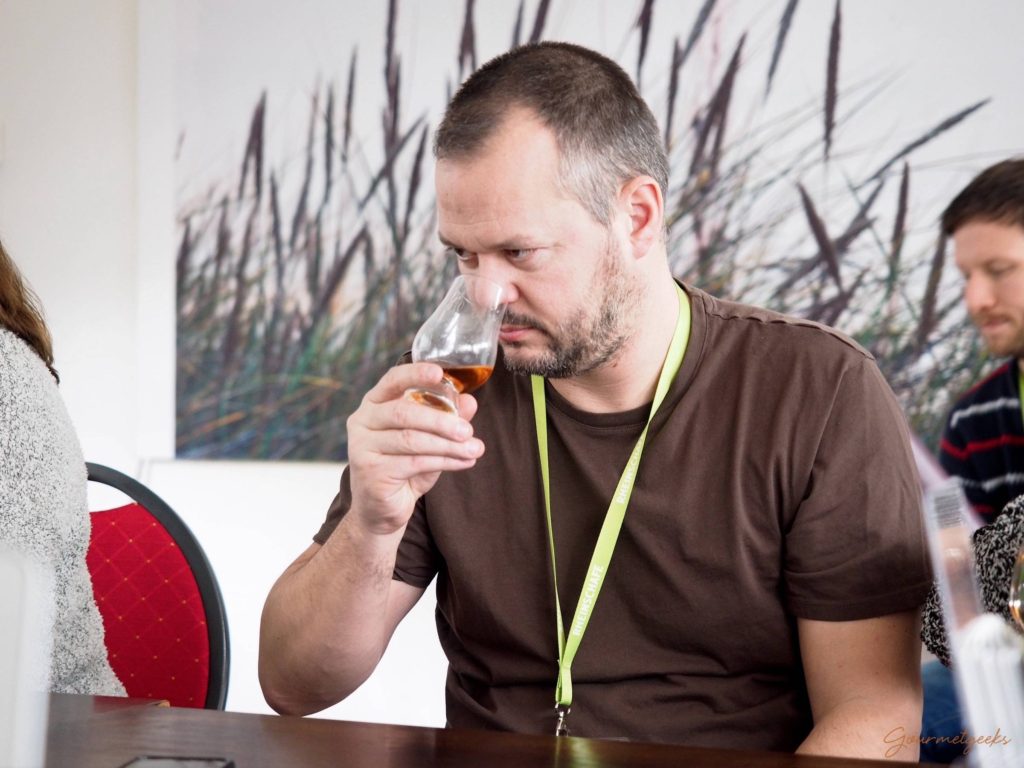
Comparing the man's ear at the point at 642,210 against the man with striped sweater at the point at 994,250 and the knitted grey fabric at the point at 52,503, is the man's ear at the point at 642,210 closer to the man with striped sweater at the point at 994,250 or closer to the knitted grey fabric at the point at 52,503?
the man with striped sweater at the point at 994,250

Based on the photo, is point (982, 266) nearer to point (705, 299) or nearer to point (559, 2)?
point (705, 299)

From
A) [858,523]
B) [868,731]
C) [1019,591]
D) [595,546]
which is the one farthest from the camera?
[595,546]

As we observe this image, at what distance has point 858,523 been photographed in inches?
55.1

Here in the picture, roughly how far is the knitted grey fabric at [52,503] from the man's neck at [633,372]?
72 cm

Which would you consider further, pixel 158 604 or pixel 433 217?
pixel 433 217

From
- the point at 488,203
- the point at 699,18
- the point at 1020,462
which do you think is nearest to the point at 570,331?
the point at 488,203

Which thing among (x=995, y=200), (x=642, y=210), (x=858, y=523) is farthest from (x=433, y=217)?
(x=995, y=200)

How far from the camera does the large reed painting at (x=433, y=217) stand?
2.58 metres

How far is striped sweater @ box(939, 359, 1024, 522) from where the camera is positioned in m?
1.72

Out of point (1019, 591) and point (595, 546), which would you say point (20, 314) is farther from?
point (1019, 591)

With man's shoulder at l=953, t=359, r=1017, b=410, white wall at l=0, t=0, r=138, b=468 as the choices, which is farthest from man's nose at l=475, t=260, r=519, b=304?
white wall at l=0, t=0, r=138, b=468

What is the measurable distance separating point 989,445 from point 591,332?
76 cm

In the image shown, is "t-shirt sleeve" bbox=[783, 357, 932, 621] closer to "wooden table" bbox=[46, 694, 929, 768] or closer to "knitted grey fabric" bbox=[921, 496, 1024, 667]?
"knitted grey fabric" bbox=[921, 496, 1024, 667]

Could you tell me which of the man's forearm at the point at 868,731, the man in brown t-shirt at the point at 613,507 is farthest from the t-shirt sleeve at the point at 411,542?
the man's forearm at the point at 868,731
